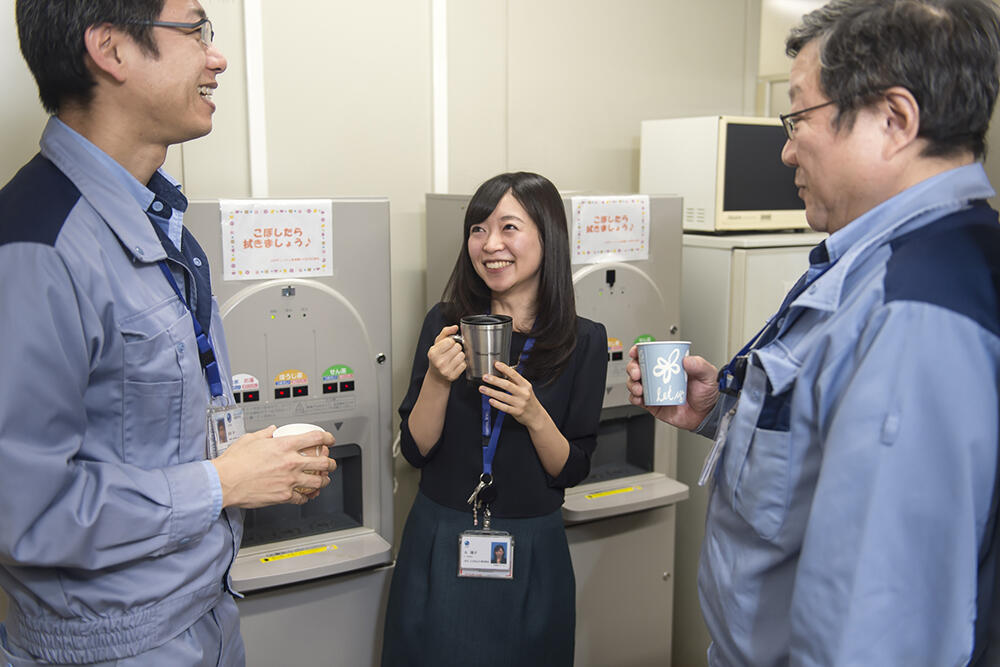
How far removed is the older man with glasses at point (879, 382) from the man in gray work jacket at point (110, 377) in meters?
0.74

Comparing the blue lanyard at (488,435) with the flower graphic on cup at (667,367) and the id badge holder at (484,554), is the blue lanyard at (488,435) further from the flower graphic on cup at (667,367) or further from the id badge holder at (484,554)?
the flower graphic on cup at (667,367)

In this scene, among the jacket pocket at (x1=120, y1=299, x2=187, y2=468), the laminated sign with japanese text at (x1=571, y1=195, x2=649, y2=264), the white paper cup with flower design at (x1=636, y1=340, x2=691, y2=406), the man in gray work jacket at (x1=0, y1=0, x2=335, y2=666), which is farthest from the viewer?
the laminated sign with japanese text at (x1=571, y1=195, x2=649, y2=264)

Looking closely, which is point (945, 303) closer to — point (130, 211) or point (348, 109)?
point (130, 211)

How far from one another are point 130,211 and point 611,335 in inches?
56.6

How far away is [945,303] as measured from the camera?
3.22ft

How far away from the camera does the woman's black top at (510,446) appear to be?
1929 millimetres

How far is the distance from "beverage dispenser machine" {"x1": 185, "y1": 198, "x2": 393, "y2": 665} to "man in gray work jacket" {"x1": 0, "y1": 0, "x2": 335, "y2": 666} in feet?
1.80

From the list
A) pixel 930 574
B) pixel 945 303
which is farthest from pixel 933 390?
pixel 930 574

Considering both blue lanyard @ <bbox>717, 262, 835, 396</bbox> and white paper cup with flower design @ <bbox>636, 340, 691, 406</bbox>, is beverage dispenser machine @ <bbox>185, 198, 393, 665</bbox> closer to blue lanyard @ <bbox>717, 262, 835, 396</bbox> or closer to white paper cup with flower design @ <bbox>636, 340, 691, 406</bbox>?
white paper cup with flower design @ <bbox>636, 340, 691, 406</bbox>

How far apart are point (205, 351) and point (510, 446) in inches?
31.0

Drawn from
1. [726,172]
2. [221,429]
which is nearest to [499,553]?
[221,429]

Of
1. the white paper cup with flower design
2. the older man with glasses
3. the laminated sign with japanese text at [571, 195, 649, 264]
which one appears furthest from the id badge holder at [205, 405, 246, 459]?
the laminated sign with japanese text at [571, 195, 649, 264]

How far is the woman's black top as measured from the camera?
1.93 meters

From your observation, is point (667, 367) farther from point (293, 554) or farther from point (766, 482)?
point (293, 554)
